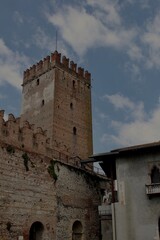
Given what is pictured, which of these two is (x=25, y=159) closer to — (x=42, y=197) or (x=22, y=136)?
(x=22, y=136)

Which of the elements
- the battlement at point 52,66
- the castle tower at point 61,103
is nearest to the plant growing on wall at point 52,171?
the castle tower at point 61,103

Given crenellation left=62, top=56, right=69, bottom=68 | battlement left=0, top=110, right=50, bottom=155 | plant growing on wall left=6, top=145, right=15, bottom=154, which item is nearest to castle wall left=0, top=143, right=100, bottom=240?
plant growing on wall left=6, top=145, right=15, bottom=154

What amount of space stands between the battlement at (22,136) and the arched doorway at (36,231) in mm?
3713

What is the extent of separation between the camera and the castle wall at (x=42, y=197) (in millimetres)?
14820

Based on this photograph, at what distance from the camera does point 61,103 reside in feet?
80.1

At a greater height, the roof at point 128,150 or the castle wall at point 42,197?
the roof at point 128,150

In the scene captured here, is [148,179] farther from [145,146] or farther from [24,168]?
[24,168]

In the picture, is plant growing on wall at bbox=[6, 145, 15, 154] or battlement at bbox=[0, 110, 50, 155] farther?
battlement at bbox=[0, 110, 50, 155]

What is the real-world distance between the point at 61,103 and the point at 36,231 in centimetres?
1051

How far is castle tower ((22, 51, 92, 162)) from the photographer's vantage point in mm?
23594

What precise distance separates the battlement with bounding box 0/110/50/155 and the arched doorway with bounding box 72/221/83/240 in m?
4.79

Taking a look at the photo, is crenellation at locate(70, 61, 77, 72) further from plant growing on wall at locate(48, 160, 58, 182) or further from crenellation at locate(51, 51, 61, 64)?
plant growing on wall at locate(48, 160, 58, 182)

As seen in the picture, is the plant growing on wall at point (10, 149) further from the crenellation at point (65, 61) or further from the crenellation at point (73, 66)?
the crenellation at point (73, 66)

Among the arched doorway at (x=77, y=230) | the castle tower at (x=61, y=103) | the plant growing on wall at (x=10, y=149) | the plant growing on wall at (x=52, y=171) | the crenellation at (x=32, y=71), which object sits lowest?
the arched doorway at (x=77, y=230)
